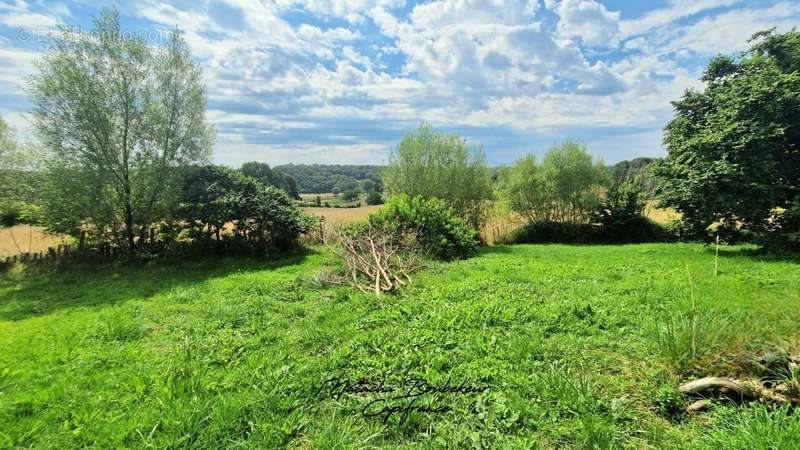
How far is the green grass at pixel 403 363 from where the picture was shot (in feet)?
9.44

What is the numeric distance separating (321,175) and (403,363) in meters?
67.9

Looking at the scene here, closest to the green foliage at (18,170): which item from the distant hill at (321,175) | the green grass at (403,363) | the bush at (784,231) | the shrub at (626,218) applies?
the green grass at (403,363)

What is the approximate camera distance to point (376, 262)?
853 cm

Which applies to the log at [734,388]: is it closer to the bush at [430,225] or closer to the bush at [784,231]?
the bush at [430,225]

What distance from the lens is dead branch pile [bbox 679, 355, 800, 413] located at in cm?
286

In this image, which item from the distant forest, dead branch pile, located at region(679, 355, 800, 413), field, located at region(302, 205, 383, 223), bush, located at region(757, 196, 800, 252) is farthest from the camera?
the distant forest

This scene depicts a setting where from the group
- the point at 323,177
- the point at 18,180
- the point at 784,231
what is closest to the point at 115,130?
Answer: the point at 18,180

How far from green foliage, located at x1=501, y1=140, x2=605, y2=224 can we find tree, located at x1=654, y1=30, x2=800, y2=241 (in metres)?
8.56

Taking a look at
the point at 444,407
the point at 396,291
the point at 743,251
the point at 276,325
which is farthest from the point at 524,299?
the point at 743,251

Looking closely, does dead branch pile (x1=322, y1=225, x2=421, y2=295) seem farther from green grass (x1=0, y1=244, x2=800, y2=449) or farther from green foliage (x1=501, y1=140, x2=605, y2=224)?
green foliage (x1=501, y1=140, x2=605, y2=224)

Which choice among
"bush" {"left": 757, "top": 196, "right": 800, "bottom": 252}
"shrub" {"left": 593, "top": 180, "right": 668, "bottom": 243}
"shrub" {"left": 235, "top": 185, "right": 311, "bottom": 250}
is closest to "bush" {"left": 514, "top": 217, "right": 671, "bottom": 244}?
"shrub" {"left": 593, "top": 180, "right": 668, "bottom": 243}

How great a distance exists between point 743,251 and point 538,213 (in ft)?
35.6

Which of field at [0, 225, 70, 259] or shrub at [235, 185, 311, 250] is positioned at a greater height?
shrub at [235, 185, 311, 250]

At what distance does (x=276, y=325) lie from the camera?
5.74m
